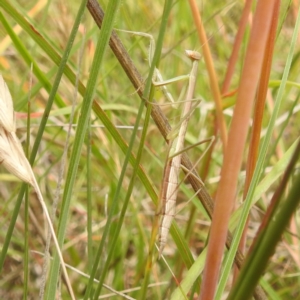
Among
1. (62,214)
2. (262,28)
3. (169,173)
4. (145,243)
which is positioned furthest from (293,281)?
(262,28)

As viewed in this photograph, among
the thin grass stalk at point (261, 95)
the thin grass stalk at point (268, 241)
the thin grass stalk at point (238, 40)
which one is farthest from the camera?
the thin grass stalk at point (238, 40)

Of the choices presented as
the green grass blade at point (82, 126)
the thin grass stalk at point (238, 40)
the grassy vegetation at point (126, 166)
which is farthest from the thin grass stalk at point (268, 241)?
the thin grass stalk at point (238, 40)

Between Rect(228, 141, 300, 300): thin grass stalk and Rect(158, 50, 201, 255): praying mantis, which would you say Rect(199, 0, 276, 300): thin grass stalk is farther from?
Rect(158, 50, 201, 255): praying mantis

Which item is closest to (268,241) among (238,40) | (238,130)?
(238,130)

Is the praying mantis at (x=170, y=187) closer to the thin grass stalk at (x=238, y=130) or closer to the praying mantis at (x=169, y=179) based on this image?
the praying mantis at (x=169, y=179)

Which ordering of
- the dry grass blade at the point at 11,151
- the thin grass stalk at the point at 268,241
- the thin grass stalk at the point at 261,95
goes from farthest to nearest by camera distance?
the thin grass stalk at the point at 261,95 → the dry grass blade at the point at 11,151 → the thin grass stalk at the point at 268,241

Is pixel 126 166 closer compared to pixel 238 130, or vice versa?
pixel 238 130

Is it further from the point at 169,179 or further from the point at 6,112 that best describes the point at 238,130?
the point at 169,179
